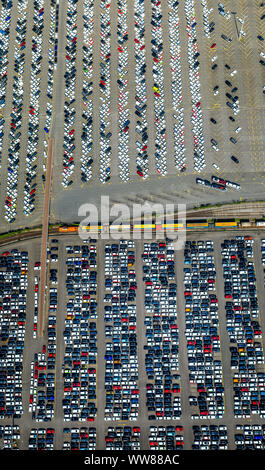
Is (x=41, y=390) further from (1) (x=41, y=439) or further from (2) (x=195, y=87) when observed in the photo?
(2) (x=195, y=87)

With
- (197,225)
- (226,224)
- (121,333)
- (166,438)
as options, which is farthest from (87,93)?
(166,438)

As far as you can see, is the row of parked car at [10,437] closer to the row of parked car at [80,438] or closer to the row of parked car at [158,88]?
the row of parked car at [80,438]

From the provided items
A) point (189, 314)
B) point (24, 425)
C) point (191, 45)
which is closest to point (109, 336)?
point (189, 314)

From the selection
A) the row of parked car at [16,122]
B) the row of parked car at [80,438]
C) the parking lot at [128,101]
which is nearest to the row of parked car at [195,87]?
the parking lot at [128,101]

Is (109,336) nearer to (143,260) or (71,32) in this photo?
(143,260)

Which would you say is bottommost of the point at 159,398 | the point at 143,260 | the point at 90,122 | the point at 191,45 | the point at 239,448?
the point at 239,448

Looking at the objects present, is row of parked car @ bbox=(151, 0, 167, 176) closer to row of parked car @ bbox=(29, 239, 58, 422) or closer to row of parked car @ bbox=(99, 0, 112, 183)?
row of parked car @ bbox=(99, 0, 112, 183)
